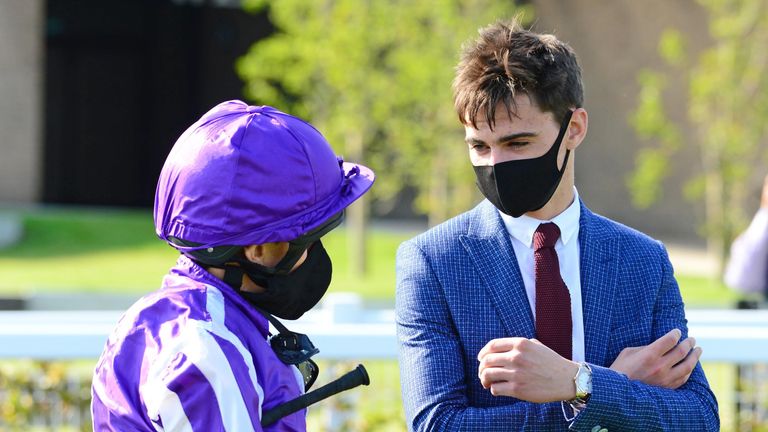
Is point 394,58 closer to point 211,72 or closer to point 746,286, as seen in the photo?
point 211,72

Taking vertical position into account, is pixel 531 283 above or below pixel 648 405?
above

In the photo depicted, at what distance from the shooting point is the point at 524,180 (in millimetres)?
2520

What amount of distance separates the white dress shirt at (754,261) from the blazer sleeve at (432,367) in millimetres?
4362

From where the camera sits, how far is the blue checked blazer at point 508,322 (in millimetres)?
2352

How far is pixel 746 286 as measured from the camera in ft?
21.3

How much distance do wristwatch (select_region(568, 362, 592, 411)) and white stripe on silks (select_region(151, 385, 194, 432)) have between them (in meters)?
0.88

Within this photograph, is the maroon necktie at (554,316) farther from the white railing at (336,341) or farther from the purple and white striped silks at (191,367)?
the white railing at (336,341)

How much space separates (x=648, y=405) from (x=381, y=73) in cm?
1194

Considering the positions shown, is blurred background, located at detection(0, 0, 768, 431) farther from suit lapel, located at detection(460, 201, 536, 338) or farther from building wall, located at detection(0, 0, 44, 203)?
suit lapel, located at detection(460, 201, 536, 338)

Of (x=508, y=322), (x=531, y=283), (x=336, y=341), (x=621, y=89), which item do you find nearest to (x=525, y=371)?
(x=508, y=322)

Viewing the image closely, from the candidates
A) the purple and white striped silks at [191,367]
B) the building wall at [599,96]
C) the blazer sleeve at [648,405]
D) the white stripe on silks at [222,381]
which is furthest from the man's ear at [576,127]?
the building wall at [599,96]

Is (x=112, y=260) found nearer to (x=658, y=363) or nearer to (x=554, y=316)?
(x=554, y=316)

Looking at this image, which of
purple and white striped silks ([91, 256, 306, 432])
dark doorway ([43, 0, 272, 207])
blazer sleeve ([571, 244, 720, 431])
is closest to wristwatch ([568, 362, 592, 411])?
blazer sleeve ([571, 244, 720, 431])

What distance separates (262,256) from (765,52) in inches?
529
